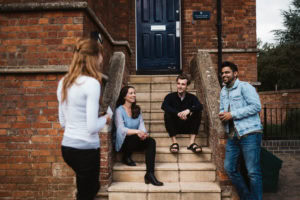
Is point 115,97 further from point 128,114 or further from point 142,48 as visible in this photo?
point 142,48

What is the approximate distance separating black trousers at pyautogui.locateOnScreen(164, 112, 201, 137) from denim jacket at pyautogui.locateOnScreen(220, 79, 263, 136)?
0.91m

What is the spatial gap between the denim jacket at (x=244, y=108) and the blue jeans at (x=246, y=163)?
11 centimetres

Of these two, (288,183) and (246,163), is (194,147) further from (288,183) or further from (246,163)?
(288,183)

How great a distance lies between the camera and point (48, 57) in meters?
3.55

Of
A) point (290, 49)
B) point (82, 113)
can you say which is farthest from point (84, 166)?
point (290, 49)

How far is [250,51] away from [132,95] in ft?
12.5

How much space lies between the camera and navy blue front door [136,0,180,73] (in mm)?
6824

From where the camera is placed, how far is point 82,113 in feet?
6.09

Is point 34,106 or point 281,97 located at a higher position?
point 34,106

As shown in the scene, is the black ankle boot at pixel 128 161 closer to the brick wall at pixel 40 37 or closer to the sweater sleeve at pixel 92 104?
the brick wall at pixel 40 37

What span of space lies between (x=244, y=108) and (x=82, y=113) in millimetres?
1943

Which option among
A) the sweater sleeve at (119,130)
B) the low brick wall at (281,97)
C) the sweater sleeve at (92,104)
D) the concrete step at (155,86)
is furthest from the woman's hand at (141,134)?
the low brick wall at (281,97)

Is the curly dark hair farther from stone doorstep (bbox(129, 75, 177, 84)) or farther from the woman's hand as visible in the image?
stone doorstep (bbox(129, 75, 177, 84))

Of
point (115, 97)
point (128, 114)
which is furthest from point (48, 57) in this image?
point (128, 114)
